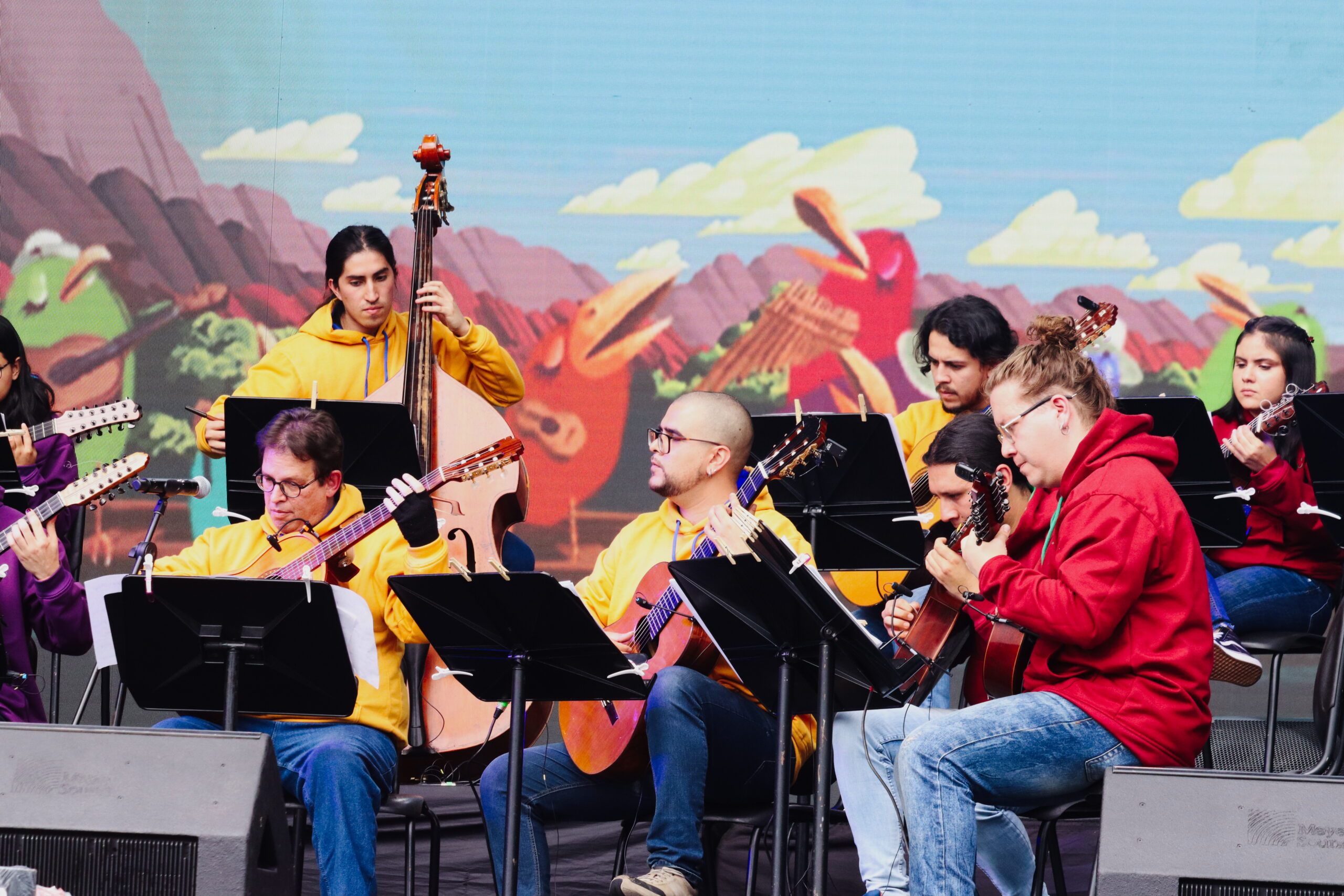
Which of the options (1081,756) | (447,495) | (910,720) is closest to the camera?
(1081,756)

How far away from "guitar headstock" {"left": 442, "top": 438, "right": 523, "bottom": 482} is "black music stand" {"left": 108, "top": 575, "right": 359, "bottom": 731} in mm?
600

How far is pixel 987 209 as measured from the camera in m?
5.93

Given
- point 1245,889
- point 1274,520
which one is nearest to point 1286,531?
point 1274,520

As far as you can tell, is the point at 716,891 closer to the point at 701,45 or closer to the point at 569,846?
the point at 569,846

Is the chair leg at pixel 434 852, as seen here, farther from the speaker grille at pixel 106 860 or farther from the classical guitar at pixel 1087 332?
the classical guitar at pixel 1087 332

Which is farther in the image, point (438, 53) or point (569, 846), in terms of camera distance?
point (438, 53)

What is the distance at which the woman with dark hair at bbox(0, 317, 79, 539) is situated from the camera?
14.7ft

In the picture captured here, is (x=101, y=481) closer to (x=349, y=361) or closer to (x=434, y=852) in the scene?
(x=349, y=361)

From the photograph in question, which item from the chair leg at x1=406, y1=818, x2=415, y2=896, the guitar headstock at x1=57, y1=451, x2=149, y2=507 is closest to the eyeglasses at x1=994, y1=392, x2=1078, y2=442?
the chair leg at x1=406, y1=818, x2=415, y2=896

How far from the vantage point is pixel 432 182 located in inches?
185

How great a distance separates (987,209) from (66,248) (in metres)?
3.66

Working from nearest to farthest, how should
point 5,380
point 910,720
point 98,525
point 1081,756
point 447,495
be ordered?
point 1081,756, point 910,720, point 447,495, point 5,380, point 98,525

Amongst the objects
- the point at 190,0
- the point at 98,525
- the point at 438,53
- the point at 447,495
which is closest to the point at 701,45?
the point at 438,53

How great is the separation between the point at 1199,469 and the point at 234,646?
2.60 m
